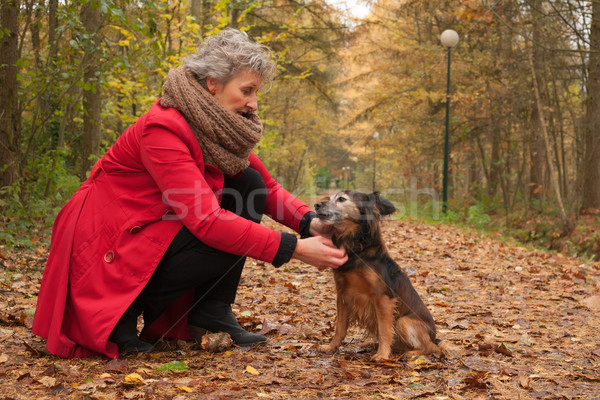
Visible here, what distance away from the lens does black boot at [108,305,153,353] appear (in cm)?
293

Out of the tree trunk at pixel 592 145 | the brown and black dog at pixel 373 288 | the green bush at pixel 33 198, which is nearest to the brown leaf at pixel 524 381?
the brown and black dog at pixel 373 288

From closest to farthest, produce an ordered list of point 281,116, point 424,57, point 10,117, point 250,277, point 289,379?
point 289,379, point 250,277, point 10,117, point 424,57, point 281,116

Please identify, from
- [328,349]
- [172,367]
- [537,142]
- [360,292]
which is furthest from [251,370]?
[537,142]

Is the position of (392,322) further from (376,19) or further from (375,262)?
(376,19)

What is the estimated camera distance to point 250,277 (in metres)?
5.97

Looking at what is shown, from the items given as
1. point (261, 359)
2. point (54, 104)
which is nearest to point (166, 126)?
point (261, 359)

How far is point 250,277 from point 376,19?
15.6 metres

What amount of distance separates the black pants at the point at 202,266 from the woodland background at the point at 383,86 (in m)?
2.43

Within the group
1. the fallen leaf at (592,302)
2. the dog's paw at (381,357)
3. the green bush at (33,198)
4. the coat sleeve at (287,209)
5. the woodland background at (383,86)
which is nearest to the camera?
the dog's paw at (381,357)

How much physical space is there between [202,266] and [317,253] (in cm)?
68

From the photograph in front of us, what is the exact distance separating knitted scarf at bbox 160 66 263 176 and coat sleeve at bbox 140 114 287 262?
129 millimetres

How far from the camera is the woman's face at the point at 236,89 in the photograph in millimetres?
3037

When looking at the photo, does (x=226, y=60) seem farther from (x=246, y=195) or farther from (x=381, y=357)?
(x=381, y=357)

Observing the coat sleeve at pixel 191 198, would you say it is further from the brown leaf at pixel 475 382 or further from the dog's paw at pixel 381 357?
the brown leaf at pixel 475 382
